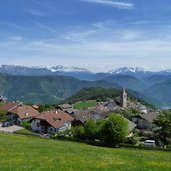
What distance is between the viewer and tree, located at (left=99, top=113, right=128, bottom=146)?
69125 mm

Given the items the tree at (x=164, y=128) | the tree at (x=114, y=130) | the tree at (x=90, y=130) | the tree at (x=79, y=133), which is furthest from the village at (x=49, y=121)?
the tree at (x=114, y=130)

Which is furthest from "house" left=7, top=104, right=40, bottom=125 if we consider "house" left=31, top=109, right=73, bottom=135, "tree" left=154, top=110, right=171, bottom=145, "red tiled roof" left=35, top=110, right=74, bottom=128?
"tree" left=154, top=110, right=171, bottom=145

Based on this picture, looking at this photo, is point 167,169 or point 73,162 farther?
point 73,162

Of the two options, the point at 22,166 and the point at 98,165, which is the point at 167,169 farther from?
the point at 22,166

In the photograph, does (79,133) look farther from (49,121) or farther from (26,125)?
(26,125)

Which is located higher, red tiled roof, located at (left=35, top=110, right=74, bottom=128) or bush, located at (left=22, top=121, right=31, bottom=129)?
red tiled roof, located at (left=35, top=110, right=74, bottom=128)

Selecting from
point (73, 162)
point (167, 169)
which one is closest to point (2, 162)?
point (73, 162)

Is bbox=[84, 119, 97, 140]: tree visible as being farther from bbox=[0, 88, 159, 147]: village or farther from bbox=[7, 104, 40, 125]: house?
bbox=[7, 104, 40, 125]: house

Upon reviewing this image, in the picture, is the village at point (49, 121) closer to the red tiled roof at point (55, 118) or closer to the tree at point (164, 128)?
the red tiled roof at point (55, 118)

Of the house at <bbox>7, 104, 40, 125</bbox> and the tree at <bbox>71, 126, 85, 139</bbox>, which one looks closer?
the tree at <bbox>71, 126, 85, 139</bbox>

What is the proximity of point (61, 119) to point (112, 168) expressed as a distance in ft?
296

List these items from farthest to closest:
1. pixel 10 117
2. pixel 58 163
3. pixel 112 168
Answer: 1. pixel 10 117
2. pixel 58 163
3. pixel 112 168

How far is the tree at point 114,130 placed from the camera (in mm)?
69125

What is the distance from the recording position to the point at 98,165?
24.2 m
